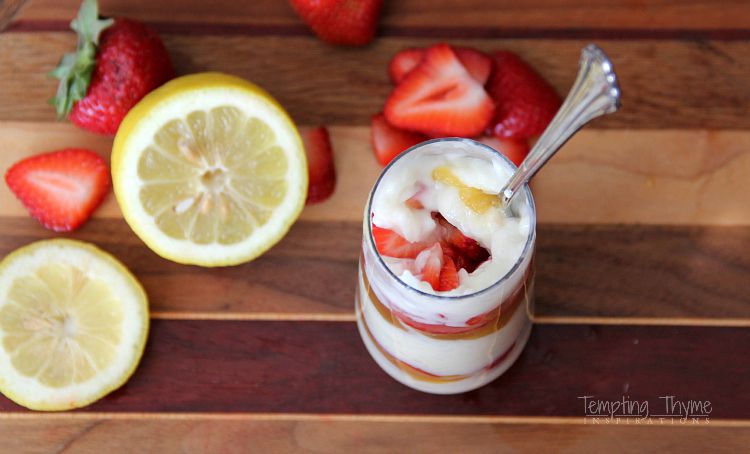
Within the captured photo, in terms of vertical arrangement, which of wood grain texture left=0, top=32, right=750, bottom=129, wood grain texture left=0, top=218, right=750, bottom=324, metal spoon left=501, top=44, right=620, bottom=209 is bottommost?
wood grain texture left=0, top=218, right=750, bottom=324

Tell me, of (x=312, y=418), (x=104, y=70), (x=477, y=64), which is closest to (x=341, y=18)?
(x=477, y=64)

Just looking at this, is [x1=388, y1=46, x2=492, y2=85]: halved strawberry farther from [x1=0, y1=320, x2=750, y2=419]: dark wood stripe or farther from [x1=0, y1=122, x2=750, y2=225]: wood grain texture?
[x1=0, y1=320, x2=750, y2=419]: dark wood stripe

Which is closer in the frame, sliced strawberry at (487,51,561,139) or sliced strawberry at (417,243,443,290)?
sliced strawberry at (417,243,443,290)

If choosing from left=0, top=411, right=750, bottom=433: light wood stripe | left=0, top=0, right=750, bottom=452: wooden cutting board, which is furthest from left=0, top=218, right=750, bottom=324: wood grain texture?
left=0, top=411, right=750, bottom=433: light wood stripe

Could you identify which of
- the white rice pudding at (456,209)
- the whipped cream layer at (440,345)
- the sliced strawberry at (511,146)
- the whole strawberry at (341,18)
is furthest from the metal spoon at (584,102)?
the whole strawberry at (341,18)

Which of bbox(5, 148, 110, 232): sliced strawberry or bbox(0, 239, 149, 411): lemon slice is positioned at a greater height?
bbox(5, 148, 110, 232): sliced strawberry

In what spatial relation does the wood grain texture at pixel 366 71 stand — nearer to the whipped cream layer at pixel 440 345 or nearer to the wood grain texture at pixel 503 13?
the wood grain texture at pixel 503 13

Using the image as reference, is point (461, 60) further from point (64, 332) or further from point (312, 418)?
point (64, 332)
